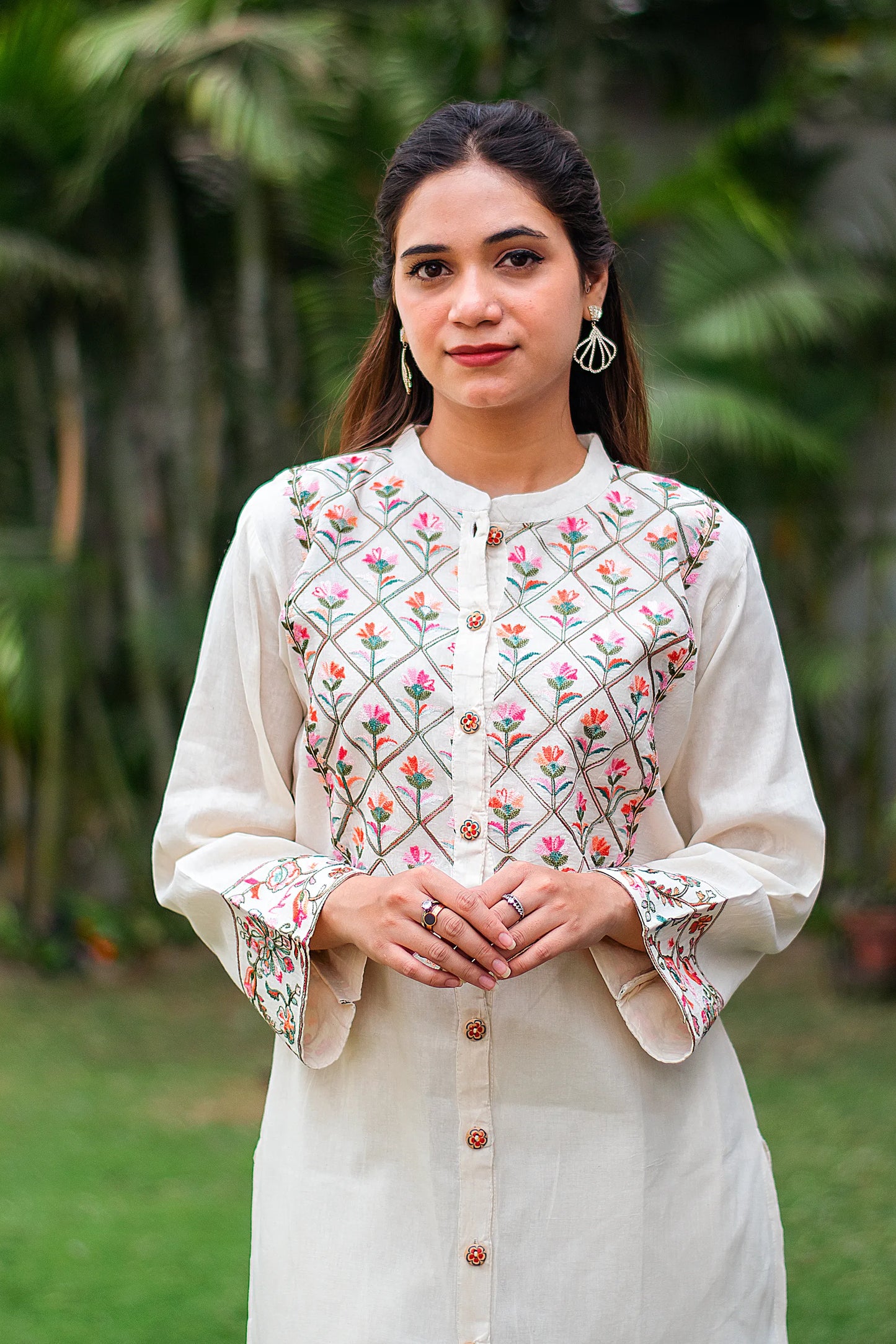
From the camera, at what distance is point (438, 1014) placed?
1479 millimetres

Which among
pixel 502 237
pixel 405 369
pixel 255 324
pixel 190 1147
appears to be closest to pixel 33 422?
pixel 255 324

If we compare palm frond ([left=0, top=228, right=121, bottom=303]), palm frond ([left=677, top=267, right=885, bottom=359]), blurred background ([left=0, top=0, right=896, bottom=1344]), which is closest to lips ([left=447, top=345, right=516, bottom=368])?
blurred background ([left=0, top=0, right=896, bottom=1344])

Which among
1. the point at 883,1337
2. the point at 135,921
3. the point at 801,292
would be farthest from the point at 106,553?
the point at 883,1337

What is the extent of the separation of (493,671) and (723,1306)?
669 mm

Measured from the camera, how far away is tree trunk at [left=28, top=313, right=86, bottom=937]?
229 inches

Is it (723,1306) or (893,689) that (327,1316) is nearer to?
(723,1306)

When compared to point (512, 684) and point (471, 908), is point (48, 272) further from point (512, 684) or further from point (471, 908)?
point (471, 908)

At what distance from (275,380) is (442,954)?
514 cm

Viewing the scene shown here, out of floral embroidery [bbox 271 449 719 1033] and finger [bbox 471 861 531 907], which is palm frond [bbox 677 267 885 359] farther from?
finger [bbox 471 861 531 907]

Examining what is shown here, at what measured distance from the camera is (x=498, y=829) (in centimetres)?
148

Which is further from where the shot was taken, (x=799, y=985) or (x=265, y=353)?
(x=265, y=353)

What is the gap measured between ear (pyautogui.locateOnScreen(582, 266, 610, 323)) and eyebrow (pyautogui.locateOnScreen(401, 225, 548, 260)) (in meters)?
0.13

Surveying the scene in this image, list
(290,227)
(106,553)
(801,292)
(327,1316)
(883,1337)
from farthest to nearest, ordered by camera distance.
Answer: (106,553), (290,227), (801,292), (883,1337), (327,1316)

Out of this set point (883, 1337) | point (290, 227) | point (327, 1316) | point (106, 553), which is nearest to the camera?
point (327, 1316)
